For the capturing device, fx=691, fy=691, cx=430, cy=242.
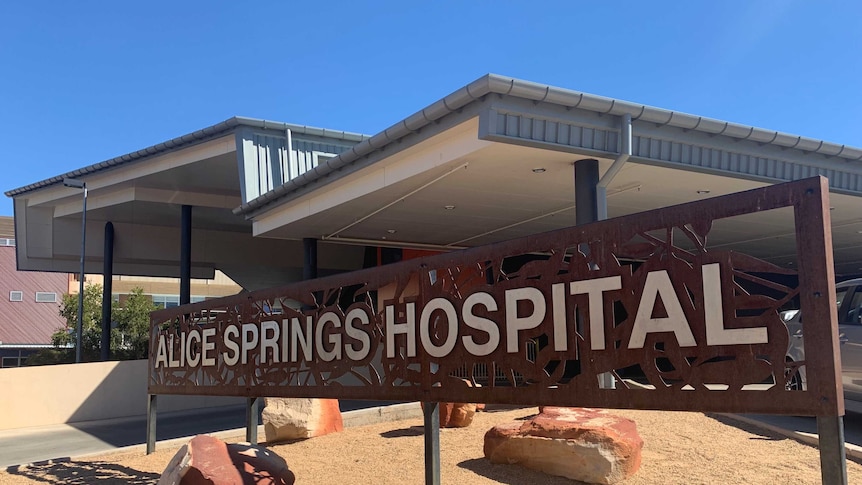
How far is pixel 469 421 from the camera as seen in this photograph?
9.74 meters

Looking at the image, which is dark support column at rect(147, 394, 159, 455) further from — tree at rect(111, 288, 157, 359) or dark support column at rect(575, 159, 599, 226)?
tree at rect(111, 288, 157, 359)

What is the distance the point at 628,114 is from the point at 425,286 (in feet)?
14.7

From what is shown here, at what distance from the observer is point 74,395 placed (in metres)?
16.0

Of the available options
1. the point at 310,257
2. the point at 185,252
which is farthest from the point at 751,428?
the point at 185,252

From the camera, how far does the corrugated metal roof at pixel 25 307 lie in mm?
46344

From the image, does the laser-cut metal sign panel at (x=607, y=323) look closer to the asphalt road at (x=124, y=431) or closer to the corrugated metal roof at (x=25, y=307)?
the asphalt road at (x=124, y=431)

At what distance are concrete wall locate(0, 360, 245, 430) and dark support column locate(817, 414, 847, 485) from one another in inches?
627

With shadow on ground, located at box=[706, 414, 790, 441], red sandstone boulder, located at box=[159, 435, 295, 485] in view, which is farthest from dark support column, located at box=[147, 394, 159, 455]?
shadow on ground, located at box=[706, 414, 790, 441]

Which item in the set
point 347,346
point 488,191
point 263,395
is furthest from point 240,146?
point 347,346

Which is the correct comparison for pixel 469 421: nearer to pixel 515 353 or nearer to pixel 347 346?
pixel 347 346

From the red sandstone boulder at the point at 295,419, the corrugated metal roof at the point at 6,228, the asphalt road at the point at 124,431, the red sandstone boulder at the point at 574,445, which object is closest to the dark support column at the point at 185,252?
the asphalt road at the point at 124,431

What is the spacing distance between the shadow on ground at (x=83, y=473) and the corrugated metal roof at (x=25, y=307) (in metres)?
42.0

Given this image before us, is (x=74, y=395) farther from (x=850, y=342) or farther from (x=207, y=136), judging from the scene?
(x=850, y=342)

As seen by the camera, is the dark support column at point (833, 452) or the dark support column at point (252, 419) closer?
the dark support column at point (833, 452)
